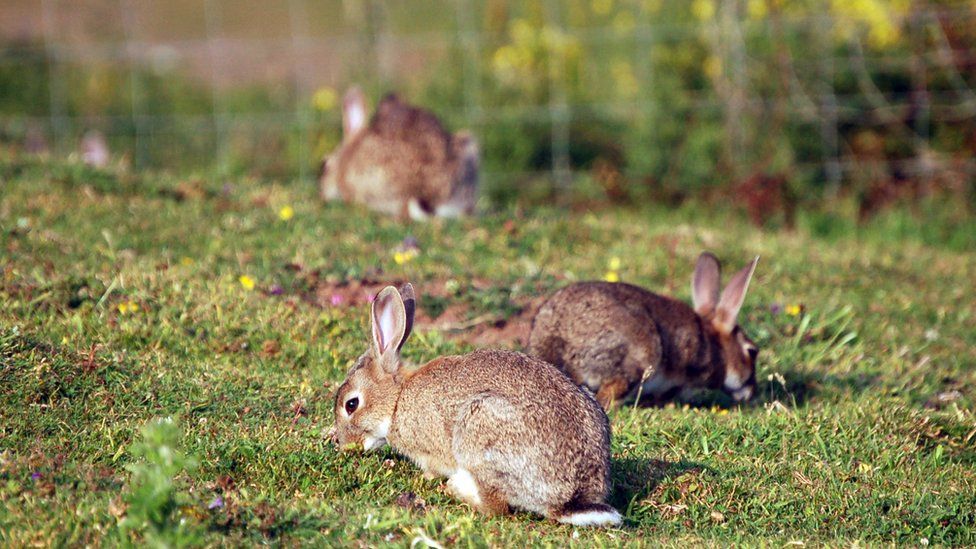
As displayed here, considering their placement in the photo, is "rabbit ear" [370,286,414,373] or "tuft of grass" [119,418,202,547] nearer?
"tuft of grass" [119,418,202,547]

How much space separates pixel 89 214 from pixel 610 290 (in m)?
4.04

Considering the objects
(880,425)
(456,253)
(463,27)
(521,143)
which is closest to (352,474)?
(880,425)

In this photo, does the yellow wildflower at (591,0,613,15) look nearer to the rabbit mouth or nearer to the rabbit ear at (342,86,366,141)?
the rabbit ear at (342,86,366,141)

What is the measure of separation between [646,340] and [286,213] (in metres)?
3.41

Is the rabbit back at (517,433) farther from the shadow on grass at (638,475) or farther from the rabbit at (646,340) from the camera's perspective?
the rabbit at (646,340)

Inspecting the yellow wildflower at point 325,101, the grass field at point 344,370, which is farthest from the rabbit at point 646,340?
the yellow wildflower at point 325,101

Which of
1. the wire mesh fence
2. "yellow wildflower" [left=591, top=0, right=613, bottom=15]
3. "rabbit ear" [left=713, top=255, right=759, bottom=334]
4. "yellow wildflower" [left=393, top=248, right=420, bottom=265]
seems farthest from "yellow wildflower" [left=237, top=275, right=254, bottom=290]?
"yellow wildflower" [left=591, top=0, right=613, bottom=15]

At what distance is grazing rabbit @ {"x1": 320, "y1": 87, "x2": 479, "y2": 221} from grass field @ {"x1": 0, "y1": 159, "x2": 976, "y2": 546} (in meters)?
0.37

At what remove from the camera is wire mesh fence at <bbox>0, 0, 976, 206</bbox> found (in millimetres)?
12031

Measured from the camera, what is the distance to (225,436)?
5.20m

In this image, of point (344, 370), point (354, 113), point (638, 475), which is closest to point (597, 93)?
point (354, 113)

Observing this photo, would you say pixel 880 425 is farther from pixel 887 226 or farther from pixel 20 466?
pixel 887 226

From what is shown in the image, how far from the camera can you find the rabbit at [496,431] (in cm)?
473

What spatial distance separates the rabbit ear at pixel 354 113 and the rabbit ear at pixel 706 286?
4.26 meters
